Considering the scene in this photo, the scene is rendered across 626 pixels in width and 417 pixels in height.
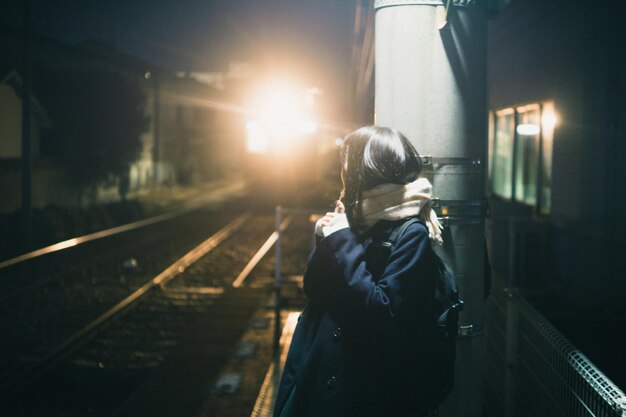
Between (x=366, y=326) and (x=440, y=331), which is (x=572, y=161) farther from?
(x=366, y=326)

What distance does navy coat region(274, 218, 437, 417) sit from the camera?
220cm

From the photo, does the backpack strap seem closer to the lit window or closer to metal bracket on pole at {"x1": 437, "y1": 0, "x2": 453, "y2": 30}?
metal bracket on pole at {"x1": 437, "y1": 0, "x2": 453, "y2": 30}

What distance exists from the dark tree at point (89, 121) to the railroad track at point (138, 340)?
11218mm

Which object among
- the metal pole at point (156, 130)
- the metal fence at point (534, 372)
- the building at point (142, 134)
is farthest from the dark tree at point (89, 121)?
the metal fence at point (534, 372)

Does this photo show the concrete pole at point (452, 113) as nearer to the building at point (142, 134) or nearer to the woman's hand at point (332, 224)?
the woman's hand at point (332, 224)

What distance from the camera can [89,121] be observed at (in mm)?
22688

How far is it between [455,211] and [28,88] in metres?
13.6

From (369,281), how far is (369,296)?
58 mm

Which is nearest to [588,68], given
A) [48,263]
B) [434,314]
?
[434,314]

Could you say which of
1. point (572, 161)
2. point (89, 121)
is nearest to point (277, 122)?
point (89, 121)

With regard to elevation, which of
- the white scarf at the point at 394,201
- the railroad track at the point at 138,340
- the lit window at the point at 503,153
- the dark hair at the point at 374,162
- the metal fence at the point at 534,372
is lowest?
the railroad track at the point at 138,340

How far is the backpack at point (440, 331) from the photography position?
229 centimetres

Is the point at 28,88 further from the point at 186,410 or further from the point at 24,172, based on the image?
the point at 186,410

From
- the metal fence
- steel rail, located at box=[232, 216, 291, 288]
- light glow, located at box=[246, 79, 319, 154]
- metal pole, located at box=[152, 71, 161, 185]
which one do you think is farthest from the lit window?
metal pole, located at box=[152, 71, 161, 185]
